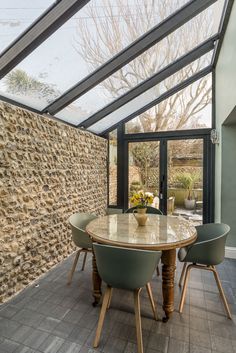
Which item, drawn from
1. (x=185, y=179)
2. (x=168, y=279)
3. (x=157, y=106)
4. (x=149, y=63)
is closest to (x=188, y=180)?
(x=185, y=179)

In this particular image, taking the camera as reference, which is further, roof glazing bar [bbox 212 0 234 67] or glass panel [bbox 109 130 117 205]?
glass panel [bbox 109 130 117 205]

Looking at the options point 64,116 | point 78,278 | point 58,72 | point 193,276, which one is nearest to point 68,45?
point 58,72

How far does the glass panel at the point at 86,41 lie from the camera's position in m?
2.25

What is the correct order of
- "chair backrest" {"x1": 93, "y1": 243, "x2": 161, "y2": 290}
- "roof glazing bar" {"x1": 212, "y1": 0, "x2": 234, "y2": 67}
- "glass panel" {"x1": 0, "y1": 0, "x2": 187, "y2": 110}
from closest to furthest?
"chair backrest" {"x1": 93, "y1": 243, "x2": 161, "y2": 290}
"glass panel" {"x1": 0, "y1": 0, "x2": 187, "y2": 110}
"roof glazing bar" {"x1": 212, "y1": 0, "x2": 234, "y2": 67}

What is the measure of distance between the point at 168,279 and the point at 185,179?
3029mm

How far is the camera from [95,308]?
7.18ft

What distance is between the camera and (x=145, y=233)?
2.14m

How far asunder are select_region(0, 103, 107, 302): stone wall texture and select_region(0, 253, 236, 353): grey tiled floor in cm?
38

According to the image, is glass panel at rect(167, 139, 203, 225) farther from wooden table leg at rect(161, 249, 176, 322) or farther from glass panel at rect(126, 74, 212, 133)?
wooden table leg at rect(161, 249, 176, 322)

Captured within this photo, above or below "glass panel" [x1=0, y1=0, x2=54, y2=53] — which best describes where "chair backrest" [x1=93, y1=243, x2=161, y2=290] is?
below

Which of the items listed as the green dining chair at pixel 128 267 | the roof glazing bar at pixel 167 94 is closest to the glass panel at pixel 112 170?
the roof glazing bar at pixel 167 94

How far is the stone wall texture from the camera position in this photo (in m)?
2.34

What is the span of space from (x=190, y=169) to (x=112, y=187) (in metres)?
1.93

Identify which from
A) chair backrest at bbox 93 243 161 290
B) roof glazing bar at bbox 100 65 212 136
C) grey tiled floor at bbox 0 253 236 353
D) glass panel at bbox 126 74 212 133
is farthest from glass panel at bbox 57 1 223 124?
grey tiled floor at bbox 0 253 236 353
